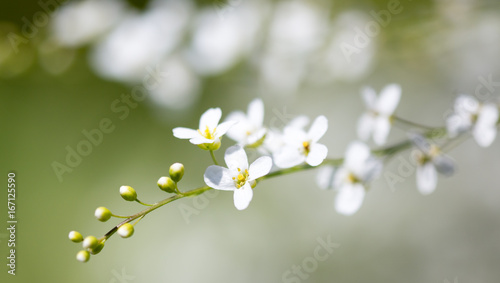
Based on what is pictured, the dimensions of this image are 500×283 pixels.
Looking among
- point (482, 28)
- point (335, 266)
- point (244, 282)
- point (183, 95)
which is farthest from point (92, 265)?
point (482, 28)

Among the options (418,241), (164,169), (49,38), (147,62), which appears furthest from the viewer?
(164,169)

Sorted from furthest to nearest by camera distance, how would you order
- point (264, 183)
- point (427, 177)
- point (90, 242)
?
point (264, 183), point (427, 177), point (90, 242)

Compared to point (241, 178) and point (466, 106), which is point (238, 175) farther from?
point (466, 106)

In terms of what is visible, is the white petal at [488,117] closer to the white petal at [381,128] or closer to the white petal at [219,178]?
the white petal at [381,128]

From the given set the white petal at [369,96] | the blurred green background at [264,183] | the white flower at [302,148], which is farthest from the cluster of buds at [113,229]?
the blurred green background at [264,183]

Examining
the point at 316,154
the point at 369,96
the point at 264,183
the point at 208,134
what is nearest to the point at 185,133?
the point at 208,134

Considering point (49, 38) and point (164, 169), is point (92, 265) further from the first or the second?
point (49, 38)
